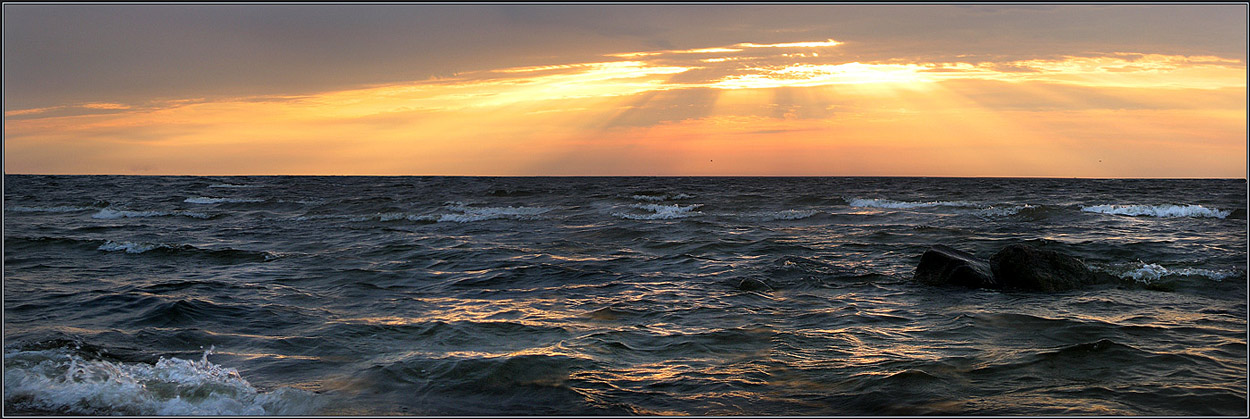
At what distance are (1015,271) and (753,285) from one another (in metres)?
3.71

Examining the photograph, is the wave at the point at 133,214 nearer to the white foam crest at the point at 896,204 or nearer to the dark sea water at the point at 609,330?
the dark sea water at the point at 609,330

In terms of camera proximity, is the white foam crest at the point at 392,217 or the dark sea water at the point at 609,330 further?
the white foam crest at the point at 392,217

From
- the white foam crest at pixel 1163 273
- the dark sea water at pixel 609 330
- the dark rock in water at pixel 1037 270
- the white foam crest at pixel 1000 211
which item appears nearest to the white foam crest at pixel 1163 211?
the white foam crest at pixel 1000 211

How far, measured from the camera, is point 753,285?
11227mm

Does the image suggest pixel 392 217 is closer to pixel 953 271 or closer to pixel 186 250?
pixel 186 250

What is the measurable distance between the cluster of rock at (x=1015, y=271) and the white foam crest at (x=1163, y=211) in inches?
747

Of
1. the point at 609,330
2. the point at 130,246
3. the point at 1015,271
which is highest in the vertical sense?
Result: the point at 1015,271

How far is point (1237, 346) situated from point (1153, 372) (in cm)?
161

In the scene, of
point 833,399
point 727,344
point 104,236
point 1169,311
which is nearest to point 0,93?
point 727,344

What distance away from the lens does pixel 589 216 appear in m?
28.0

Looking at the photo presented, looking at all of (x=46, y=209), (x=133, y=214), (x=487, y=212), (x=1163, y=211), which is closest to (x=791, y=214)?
(x=487, y=212)

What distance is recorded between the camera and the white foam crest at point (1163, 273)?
449 inches

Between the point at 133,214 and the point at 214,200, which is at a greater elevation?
the point at 214,200

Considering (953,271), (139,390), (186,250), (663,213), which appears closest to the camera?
(139,390)
